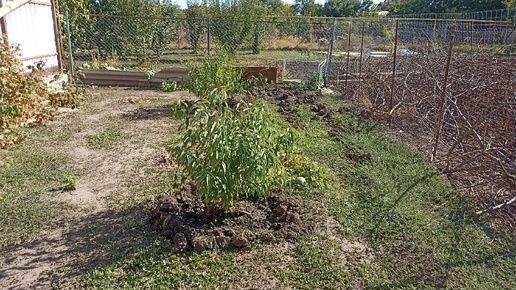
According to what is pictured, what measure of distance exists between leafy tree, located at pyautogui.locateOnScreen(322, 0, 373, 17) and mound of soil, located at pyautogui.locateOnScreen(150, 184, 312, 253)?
39968 mm

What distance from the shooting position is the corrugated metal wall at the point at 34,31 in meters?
8.77

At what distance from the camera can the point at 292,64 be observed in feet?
50.6

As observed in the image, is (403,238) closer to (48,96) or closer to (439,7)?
(48,96)

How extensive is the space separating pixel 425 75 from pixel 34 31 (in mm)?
8838

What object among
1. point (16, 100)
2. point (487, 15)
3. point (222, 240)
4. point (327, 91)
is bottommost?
point (222, 240)

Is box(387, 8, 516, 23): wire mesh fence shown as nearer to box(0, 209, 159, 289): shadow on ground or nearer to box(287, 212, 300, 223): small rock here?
box(287, 212, 300, 223): small rock

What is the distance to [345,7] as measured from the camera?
4166cm

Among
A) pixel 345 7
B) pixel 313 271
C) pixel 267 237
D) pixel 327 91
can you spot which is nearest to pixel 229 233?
pixel 267 237

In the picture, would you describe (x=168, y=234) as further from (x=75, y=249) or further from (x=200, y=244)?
(x=75, y=249)

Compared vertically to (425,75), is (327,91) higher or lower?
lower

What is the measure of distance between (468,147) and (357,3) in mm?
40095

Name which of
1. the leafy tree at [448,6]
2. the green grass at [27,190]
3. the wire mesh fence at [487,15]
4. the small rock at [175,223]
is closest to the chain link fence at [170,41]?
the wire mesh fence at [487,15]

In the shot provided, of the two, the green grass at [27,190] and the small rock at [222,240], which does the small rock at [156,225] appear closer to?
the small rock at [222,240]

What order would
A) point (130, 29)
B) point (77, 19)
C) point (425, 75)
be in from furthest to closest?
point (130, 29), point (77, 19), point (425, 75)
